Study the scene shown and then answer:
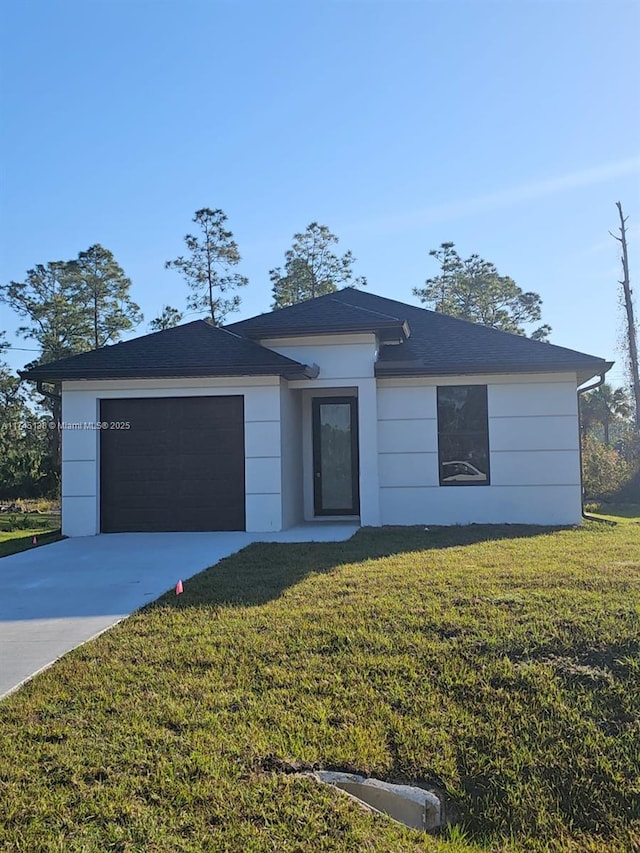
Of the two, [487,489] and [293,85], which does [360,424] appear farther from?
[293,85]

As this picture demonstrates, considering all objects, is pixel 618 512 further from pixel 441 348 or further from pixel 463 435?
pixel 441 348

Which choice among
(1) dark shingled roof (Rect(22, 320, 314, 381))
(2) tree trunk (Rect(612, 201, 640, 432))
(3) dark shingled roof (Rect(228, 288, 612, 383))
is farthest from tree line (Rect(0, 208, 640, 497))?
(1) dark shingled roof (Rect(22, 320, 314, 381))

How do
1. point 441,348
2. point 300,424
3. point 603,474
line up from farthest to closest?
point 603,474
point 300,424
point 441,348

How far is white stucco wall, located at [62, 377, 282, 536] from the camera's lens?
1167 cm

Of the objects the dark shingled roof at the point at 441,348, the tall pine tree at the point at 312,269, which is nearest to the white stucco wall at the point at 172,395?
the dark shingled roof at the point at 441,348

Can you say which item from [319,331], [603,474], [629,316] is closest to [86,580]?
[319,331]

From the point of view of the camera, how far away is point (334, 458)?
13.8 meters

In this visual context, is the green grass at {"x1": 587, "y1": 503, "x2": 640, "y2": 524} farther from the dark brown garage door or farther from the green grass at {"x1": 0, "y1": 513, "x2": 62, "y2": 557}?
the green grass at {"x1": 0, "y1": 513, "x2": 62, "y2": 557}

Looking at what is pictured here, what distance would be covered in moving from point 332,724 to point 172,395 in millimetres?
9029

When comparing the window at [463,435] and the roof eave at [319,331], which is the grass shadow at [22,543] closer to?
the roof eave at [319,331]

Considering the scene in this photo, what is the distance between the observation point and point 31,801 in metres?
2.81

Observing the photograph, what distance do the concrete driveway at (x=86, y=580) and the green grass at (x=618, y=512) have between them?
5649 millimetres

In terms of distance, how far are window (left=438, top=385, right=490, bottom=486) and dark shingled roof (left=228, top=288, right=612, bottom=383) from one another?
20.6 inches

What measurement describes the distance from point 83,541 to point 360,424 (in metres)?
5.37
